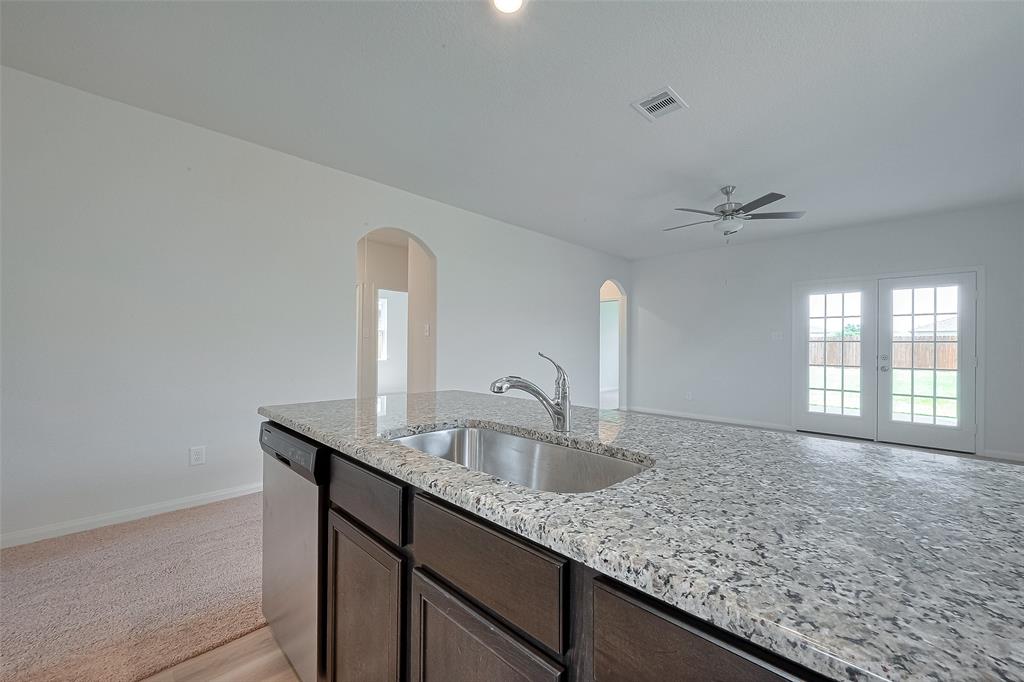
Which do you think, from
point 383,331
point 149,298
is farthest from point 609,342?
point 149,298

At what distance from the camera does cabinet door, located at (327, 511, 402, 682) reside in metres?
0.97

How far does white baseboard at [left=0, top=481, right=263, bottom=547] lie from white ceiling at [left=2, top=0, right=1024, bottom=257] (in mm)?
2579

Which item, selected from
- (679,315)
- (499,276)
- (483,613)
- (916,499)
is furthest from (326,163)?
(679,315)

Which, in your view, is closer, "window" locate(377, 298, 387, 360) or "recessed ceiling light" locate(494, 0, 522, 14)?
"recessed ceiling light" locate(494, 0, 522, 14)

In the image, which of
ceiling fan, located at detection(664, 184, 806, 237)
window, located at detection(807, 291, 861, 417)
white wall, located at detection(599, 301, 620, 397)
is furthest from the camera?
white wall, located at detection(599, 301, 620, 397)

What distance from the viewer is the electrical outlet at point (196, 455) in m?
2.88

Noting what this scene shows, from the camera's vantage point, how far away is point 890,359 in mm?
4840

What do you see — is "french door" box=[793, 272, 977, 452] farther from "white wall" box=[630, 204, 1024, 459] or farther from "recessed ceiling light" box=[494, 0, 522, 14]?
"recessed ceiling light" box=[494, 0, 522, 14]

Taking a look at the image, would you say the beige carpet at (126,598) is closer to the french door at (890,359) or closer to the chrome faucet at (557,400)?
the chrome faucet at (557,400)

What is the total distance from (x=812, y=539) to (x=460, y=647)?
0.63 meters

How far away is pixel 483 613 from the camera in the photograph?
2.46 ft

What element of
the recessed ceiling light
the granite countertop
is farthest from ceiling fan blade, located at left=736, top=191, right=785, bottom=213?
the granite countertop

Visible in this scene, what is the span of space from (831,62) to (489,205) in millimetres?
2993

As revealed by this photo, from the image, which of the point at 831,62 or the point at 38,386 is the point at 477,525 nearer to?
the point at 831,62
